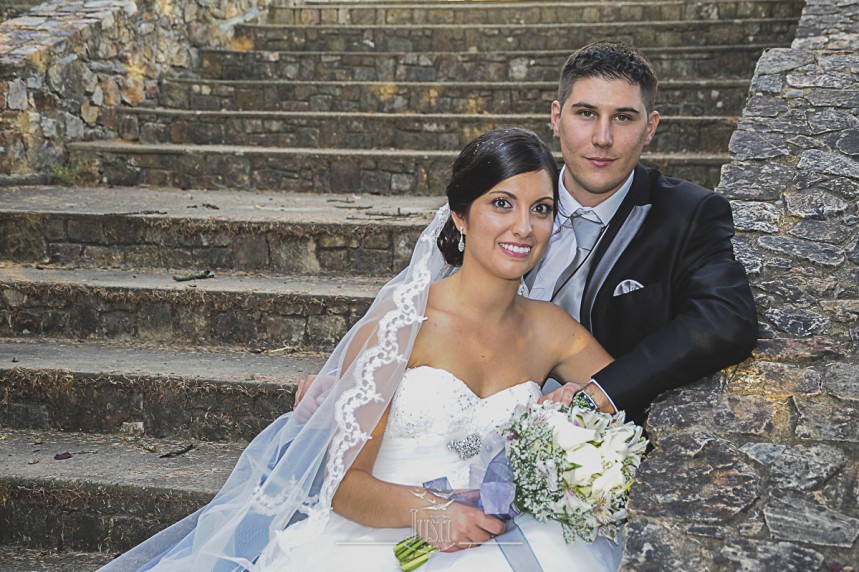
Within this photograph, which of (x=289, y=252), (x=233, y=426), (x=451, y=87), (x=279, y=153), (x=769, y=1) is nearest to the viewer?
(x=233, y=426)

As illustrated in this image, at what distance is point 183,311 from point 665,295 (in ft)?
7.17

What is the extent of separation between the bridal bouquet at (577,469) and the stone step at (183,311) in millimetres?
1789

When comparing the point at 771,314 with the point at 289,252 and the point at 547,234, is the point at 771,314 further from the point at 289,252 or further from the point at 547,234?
the point at 289,252

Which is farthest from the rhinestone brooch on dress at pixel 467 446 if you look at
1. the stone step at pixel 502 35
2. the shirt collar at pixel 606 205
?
the stone step at pixel 502 35

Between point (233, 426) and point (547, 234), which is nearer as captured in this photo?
point (547, 234)

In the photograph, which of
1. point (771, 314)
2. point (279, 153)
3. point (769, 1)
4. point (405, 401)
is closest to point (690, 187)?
A: point (771, 314)

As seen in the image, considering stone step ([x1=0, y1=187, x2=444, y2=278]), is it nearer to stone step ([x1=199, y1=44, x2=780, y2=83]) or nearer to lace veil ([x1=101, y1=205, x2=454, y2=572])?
lace veil ([x1=101, y1=205, x2=454, y2=572])

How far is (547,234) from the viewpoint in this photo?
2.58m

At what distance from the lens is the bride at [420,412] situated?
2340mm

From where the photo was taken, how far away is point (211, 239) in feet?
14.2

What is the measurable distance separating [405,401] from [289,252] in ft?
6.54

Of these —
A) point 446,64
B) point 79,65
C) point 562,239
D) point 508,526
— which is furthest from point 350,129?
point 508,526

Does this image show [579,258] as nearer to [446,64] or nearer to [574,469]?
[574,469]

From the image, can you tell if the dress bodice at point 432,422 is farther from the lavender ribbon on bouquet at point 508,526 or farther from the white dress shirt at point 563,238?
the white dress shirt at point 563,238
